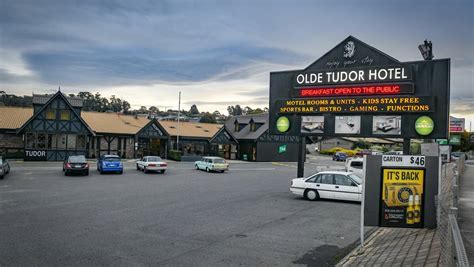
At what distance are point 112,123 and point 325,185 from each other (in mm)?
40144

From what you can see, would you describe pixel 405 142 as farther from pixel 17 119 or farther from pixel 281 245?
pixel 17 119

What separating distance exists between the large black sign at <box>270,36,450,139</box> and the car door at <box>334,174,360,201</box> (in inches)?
125

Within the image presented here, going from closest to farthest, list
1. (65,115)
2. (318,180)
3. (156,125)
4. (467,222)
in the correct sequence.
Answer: (467,222) → (318,180) → (65,115) → (156,125)

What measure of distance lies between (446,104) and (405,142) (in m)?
2.55

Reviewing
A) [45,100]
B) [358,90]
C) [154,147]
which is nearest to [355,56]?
[358,90]

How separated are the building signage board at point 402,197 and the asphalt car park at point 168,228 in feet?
4.61

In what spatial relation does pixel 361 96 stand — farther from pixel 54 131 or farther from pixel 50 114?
pixel 50 114

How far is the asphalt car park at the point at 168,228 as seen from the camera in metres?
9.23

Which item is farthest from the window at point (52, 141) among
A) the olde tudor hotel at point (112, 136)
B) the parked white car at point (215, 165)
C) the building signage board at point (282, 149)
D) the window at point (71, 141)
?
the building signage board at point (282, 149)

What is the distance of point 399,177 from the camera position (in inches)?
421

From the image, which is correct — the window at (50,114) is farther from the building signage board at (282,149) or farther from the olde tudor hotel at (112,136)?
the building signage board at (282,149)

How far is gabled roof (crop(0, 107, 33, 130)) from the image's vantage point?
45850mm

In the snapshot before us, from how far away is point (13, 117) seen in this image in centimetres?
4794

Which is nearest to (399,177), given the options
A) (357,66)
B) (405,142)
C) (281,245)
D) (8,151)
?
(281,245)
